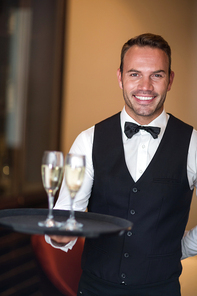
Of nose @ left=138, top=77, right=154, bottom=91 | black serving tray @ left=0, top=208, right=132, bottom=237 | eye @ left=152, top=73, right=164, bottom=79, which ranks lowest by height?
black serving tray @ left=0, top=208, right=132, bottom=237

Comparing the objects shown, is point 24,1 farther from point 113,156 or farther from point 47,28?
point 113,156

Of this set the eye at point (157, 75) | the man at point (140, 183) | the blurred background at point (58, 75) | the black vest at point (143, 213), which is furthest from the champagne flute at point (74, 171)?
the blurred background at point (58, 75)

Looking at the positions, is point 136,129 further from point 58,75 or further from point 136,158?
point 58,75

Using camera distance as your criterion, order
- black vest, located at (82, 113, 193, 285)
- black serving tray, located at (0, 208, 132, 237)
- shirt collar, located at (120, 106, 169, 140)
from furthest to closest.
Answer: shirt collar, located at (120, 106, 169, 140) → black vest, located at (82, 113, 193, 285) → black serving tray, located at (0, 208, 132, 237)

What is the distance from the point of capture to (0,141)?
383cm

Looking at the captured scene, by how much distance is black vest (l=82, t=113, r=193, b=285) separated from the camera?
1573 millimetres

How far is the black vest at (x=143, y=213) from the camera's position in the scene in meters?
1.57

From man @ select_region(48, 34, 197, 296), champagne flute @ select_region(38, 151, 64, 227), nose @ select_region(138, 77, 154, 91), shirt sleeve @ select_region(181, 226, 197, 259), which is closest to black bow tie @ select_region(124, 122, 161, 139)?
man @ select_region(48, 34, 197, 296)

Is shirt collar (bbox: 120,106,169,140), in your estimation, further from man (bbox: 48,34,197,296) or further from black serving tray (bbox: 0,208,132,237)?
black serving tray (bbox: 0,208,132,237)

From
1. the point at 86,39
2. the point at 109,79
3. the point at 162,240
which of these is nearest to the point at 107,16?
the point at 86,39

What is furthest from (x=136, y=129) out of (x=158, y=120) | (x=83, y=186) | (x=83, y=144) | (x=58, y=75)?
(x=58, y=75)

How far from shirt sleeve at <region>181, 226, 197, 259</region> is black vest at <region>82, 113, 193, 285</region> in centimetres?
13

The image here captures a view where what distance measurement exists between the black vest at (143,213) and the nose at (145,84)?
0.86ft

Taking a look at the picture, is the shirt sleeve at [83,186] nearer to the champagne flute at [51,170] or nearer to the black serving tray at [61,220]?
the black serving tray at [61,220]
